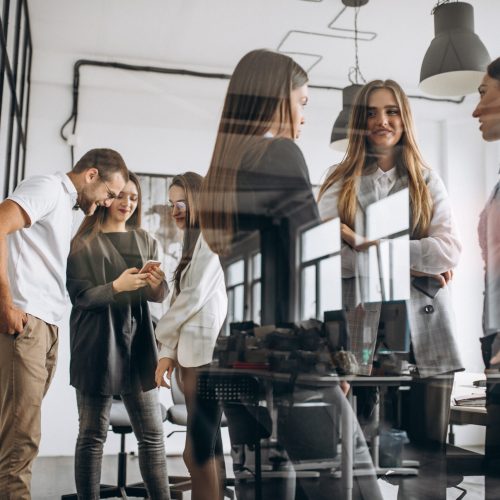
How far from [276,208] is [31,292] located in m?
0.85

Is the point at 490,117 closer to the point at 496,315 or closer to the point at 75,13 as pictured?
the point at 496,315

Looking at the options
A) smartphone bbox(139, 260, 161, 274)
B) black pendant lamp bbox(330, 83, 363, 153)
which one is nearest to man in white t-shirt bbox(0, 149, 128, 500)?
smartphone bbox(139, 260, 161, 274)

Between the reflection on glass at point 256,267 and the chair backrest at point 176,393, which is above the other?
the reflection on glass at point 256,267

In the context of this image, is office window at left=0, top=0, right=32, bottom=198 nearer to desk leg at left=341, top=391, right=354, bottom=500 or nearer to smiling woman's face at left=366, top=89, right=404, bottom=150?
smiling woman's face at left=366, top=89, right=404, bottom=150

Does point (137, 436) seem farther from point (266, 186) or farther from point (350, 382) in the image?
point (266, 186)

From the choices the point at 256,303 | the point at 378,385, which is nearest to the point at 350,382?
the point at 378,385

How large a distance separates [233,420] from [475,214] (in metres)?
1.22

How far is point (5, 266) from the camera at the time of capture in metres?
1.73

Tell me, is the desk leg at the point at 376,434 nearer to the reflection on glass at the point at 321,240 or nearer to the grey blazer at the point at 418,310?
the grey blazer at the point at 418,310

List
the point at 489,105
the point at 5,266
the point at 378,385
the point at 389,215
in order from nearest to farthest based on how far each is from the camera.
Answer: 1. the point at 5,266
2. the point at 378,385
3. the point at 389,215
4. the point at 489,105

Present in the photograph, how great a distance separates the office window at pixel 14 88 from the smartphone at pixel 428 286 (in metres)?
1.44

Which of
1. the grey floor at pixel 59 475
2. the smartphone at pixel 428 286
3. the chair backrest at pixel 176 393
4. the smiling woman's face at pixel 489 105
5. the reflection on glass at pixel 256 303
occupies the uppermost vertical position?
the smiling woman's face at pixel 489 105

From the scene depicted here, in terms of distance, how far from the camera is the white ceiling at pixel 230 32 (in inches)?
76.1

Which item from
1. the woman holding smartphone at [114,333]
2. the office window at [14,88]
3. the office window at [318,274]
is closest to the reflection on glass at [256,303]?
the office window at [318,274]
